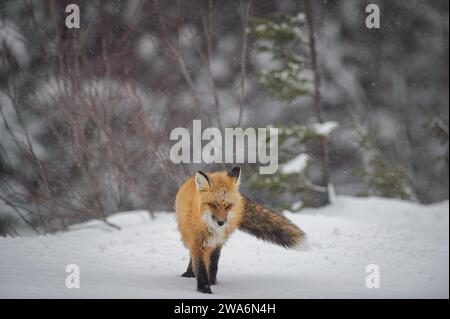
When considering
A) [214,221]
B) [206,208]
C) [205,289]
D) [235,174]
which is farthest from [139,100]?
[205,289]

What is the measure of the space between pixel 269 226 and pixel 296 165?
637cm

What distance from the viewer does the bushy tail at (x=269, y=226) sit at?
6.61 metres

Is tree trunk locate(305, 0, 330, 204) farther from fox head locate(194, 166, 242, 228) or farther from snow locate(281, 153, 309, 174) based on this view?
fox head locate(194, 166, 242, 228)

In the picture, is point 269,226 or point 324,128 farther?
point 324,128

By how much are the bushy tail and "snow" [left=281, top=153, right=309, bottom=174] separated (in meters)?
6.10

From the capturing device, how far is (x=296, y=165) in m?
12.9

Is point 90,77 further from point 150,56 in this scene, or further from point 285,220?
point 285,220

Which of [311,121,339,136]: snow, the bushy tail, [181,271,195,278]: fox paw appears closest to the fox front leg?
[181,271,195,278]: fox paw

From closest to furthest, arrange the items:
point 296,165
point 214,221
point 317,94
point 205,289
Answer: point 214,221 < point 205,289 < point 296,165 < point 317,94

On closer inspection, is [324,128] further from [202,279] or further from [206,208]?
[202,279]

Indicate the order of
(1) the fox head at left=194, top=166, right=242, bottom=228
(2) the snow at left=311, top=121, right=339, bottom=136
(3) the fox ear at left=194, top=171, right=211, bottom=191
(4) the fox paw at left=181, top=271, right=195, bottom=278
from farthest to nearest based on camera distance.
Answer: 1. (2) the snow at left=311, top=121, right=339, bottom=136
2. (4) the fox paw at left=181, top=271, right=195, bottom=278
3. (3) the fox ear at left=194, top=171, right=211, bottom=191
4. (1) the fox head at left=194, top=166, right=242, bottom=228

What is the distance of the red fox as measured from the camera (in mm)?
5622
